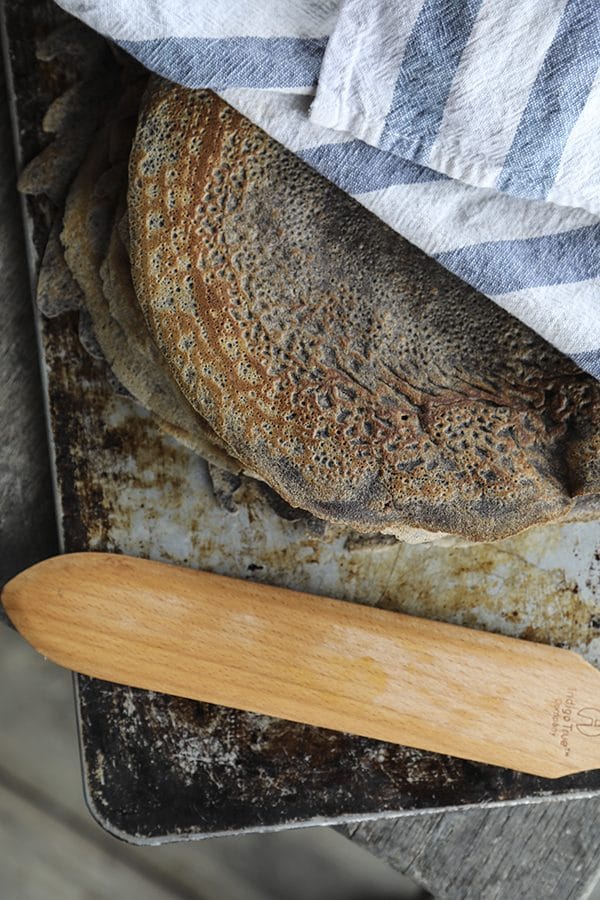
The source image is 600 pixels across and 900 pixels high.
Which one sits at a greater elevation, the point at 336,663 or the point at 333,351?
the point at 333,351

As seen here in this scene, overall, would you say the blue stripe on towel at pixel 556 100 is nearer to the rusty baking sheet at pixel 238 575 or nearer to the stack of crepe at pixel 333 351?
the stack of crepe at pixel 333 351

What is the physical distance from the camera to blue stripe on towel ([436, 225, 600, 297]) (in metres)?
0.60

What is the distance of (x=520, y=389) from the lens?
0.66 metres

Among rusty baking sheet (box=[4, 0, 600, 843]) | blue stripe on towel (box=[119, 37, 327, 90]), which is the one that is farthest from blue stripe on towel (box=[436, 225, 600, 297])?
rusty baking sheet (box=[4, 0, 600, 843])

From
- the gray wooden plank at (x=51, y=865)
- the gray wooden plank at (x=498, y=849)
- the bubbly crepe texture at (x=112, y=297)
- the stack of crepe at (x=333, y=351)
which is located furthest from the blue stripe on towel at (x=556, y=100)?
the gray wooden plank at (x=51, y=865)

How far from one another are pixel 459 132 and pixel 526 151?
0.13ft

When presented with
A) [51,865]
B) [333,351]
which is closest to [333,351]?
[333,351]

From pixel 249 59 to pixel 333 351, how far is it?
0.19 metres

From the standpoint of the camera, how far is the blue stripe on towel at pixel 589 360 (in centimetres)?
61

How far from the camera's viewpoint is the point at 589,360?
62 cm

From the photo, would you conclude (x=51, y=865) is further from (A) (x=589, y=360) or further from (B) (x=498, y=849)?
(A) (x=589, y=360)

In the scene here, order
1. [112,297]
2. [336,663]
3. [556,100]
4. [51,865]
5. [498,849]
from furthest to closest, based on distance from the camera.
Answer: [51,865] → [498,849] → [336,663] → [112,297] → [556,100]

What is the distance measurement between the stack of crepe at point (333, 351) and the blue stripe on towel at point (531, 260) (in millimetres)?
50

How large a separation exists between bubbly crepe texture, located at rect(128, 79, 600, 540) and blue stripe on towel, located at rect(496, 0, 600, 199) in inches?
4.2
